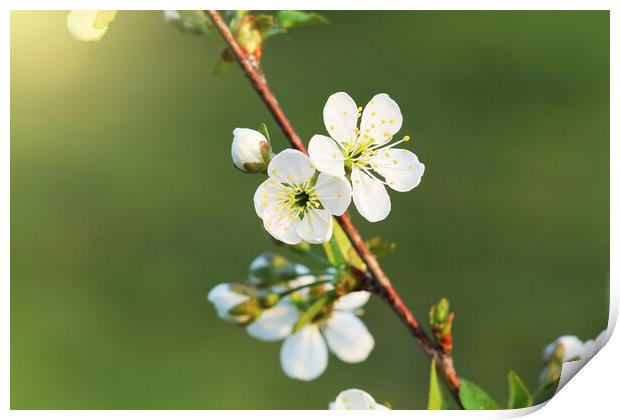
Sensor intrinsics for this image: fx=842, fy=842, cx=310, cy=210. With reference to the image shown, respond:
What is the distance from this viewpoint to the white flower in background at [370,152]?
49 cm

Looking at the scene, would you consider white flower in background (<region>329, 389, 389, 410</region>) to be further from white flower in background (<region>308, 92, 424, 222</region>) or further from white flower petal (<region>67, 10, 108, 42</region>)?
white flower petal (<region>67, 10, 108, 42</region>)

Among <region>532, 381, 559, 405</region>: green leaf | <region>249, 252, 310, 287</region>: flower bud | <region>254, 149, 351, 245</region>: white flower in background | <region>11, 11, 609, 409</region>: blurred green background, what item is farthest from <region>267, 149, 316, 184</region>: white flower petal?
<region>11, 11, 609, 409</region>: blurred green background

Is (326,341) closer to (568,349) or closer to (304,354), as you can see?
(304,354)

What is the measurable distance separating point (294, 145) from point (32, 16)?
33 centimetres

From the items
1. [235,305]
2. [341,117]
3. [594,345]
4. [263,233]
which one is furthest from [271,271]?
[263,233]

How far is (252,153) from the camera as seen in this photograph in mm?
475

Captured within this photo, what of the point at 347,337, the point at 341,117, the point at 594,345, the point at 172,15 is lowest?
the point at 594,345

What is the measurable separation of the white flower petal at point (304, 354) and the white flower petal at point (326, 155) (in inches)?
8.1

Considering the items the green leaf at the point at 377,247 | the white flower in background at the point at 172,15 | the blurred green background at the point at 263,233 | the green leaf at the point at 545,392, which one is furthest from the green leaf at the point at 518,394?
the blurred green background at the point at 263,233

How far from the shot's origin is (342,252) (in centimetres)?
55

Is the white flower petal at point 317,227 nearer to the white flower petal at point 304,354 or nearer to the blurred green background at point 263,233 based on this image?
the white flower petal at point 304,354

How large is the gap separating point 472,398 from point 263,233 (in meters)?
0.64

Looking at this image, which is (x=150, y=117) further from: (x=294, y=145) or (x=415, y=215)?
(x=294, y=145)

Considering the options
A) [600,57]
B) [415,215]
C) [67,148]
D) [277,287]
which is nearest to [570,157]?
[415,215]
